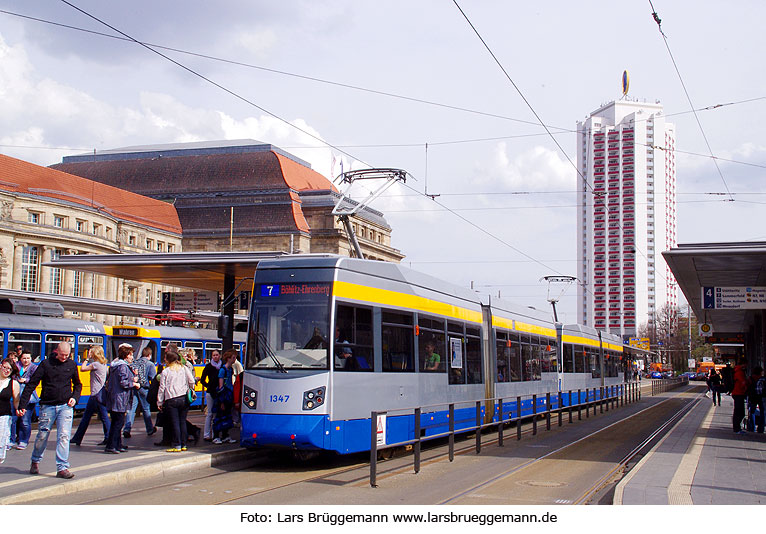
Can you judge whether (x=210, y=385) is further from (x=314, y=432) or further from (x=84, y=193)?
(x=84, y=193)

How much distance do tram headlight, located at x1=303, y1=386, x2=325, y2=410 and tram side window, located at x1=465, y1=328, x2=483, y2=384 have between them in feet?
19.8

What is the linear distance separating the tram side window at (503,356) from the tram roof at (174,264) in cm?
578

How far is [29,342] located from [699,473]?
1853 cm

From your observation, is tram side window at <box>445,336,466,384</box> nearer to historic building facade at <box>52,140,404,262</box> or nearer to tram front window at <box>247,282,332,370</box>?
tram front window at <box>247,282,332,370</box>

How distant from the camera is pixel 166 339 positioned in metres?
28.6

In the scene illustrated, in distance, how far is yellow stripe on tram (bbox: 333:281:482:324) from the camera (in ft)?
42.4

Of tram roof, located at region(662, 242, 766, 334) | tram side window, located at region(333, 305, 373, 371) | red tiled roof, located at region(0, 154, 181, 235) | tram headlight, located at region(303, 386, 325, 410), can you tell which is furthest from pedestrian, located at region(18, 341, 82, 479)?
red tiled roof, located at region(0, 154, 181, 235)

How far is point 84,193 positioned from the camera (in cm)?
6969

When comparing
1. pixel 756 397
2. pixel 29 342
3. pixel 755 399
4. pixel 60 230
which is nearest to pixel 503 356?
pixel 756 397

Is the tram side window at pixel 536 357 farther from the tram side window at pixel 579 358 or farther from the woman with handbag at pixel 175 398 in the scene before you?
the woman with handbag at pixel 175 398

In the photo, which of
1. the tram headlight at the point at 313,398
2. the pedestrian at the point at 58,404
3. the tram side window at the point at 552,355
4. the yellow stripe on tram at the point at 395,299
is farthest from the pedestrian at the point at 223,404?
the tram side window at the point at 552,355

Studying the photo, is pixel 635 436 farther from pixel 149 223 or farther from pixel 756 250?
pixel 149 223
